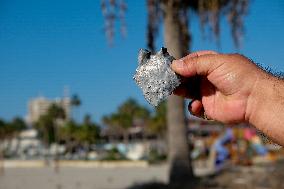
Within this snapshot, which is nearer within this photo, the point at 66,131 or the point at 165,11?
the point at 165,11

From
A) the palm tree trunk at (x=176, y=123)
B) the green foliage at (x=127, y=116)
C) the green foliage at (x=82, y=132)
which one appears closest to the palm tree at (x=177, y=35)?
the palm tree trunk at (x=176, y=123)

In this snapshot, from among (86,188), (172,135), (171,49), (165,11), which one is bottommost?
(86,188)

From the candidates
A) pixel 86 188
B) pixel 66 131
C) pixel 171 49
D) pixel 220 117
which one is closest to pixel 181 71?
pixel 220 117

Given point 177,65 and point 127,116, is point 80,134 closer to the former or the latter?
point 127,116

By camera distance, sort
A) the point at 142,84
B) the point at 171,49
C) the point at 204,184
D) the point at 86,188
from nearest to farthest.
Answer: the point at 142,84 → the point at 171,49 → the point at 204,184 → the point at 86,188

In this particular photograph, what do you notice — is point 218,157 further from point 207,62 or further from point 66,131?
point 66,131

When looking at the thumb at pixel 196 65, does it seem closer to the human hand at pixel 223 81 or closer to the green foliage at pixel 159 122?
the human hand at pixel 223 81

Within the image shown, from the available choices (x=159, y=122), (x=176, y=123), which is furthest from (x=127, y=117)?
(x=176, y=123)
